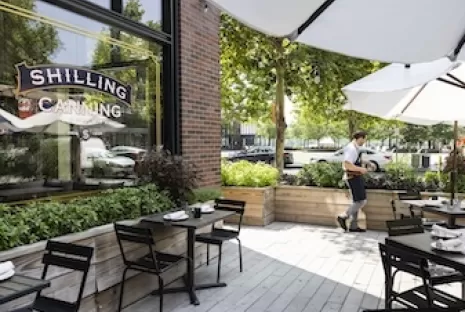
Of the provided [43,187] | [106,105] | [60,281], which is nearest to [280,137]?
[106,105]

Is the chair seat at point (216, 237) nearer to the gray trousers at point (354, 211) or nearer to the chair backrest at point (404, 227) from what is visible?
the chair backrest at point (404, 227)

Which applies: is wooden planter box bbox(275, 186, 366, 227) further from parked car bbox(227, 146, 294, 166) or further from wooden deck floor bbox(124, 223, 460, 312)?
parked car bbox(227, 146, 294, 166)

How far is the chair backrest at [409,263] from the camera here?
2.80 m

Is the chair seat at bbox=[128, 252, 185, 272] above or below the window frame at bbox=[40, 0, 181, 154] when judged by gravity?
below

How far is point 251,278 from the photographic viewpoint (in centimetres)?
489

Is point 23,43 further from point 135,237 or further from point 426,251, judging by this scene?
point 426,251

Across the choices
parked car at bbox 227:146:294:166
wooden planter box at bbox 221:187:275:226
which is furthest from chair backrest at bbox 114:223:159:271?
parked car at bbox 227:146:294:166

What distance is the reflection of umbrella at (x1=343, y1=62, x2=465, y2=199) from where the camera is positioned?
434cm

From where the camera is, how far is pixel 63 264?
3.06 meters

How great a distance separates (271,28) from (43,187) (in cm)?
366

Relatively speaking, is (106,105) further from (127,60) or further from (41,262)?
(41,262)

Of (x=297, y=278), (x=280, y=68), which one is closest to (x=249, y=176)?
(x=297, y=278)

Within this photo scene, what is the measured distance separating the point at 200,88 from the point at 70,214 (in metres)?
3.27

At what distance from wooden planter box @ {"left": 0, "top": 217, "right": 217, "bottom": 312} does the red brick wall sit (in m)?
1.85
